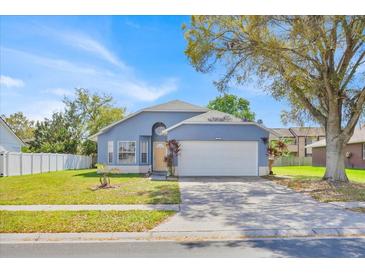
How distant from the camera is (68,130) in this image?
36875 mm

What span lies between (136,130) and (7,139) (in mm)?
12692

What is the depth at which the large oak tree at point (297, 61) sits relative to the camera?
12336 millimetres

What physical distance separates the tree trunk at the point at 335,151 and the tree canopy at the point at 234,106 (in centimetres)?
3421

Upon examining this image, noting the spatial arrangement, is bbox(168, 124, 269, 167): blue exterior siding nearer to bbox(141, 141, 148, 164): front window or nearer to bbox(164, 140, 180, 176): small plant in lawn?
bbox(164, 140, 180, 176): small plant in lawn

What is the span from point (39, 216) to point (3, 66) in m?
4.30

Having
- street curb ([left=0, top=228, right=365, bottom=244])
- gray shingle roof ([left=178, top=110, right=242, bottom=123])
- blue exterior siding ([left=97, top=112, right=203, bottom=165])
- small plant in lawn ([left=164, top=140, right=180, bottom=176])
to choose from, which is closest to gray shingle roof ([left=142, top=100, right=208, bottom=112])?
blue exterior siding ([left=97, top=112, right=203, bottom=165])

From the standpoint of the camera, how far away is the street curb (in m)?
5.91

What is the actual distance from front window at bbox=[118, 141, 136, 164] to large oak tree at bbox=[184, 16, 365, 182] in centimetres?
886

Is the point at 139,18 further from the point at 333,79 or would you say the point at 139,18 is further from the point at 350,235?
the point at 333,79

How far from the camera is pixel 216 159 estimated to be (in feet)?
61.1

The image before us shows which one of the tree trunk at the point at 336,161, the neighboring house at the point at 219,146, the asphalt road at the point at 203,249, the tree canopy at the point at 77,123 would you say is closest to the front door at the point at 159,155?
the neighboring house at the point at 219,146

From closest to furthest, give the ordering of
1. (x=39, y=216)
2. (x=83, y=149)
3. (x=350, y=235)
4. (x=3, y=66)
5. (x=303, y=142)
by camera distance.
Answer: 1. (x=350, y=235)
2. (x=39, y=216)
3. (x=3, y=66)
4. (x=83, y=149)
5. (x=303, y=142)
